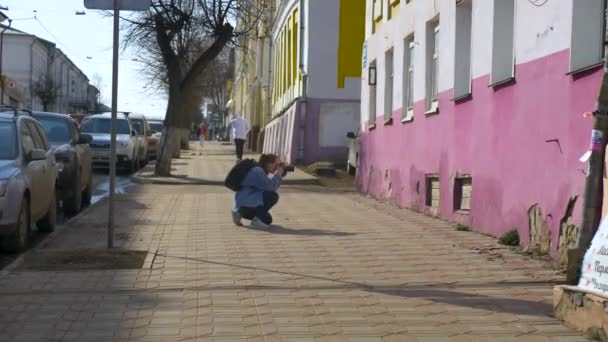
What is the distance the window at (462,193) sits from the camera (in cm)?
1201

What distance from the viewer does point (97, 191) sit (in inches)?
792

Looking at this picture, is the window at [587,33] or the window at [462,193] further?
the window at [462,193]

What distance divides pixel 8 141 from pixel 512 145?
234 inches

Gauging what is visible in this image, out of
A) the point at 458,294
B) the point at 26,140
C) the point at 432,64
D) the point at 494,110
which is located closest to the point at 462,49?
the point at 432,64

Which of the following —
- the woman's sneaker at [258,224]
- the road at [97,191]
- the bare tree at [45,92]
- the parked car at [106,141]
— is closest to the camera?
the road at [97,191]

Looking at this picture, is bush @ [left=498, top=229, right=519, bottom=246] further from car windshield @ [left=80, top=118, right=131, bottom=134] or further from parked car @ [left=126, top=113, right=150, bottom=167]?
parked car @ [left=126, top=113, right=150, bottom=167]

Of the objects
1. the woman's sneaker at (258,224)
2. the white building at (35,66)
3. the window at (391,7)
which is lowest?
the woman's sneaker at (258,224)

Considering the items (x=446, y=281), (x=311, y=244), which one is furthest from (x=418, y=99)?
(x=446, y=281)

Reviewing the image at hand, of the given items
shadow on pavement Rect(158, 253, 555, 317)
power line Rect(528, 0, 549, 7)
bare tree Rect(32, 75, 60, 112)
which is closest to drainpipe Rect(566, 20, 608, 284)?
shadow on pavement Rect(158, 253, 555, 317)

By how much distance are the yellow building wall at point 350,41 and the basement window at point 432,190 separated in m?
13.6

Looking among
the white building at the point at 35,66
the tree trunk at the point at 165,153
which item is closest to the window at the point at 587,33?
the tree trunk at the point at 165,153

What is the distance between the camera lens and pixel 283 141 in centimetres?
3244

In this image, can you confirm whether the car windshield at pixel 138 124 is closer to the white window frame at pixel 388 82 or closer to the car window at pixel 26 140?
the white window frame at pixel 388 82

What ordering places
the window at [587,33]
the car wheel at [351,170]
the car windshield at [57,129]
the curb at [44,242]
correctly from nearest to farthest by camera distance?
the window at [587,33]
the curb at [44,242]
the car windshield at [57,129]
the car wheel at [351,170]
